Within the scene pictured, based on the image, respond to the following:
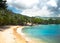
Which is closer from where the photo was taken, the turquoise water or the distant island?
the turquoise water

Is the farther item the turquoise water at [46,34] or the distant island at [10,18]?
the distant island at [10,18]

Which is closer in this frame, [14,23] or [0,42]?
[0,42]

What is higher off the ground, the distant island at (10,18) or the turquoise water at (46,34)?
the distant island at (10,18)

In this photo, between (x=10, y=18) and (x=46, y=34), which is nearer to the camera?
(x=46, y=34)

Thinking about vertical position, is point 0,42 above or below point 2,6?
below

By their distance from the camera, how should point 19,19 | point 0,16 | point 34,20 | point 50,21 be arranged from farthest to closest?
point 50,21 → point 34,20 → point 19,19 → point 0,16

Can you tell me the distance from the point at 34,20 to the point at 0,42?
107 meters

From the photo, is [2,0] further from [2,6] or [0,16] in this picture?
[0,16]

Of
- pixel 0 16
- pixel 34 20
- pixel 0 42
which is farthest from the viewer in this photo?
pixel 34 20

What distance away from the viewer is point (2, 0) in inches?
2281

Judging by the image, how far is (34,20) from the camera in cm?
12750

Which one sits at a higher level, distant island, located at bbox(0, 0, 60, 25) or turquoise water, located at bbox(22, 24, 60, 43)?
distant island, located at bbox(0, 0, 60, 25)

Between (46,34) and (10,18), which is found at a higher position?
(10,18)

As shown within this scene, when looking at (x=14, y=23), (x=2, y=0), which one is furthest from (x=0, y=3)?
(x=14, y=23)
